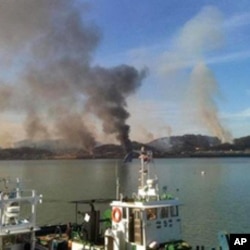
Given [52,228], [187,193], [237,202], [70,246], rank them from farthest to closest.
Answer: [187,193], [237,202], [52,228], [70,246]

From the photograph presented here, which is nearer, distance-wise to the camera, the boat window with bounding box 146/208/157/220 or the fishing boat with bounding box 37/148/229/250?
the fishing boat with bounding box 37/148/229/250

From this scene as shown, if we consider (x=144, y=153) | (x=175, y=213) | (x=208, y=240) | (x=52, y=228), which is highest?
(x=144, y=153)

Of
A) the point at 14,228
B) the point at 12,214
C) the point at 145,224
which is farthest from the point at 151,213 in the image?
the point at 12,214

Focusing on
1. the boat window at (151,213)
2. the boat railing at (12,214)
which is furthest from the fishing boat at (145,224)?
the boat railing at (12,214)

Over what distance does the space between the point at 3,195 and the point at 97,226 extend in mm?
5950

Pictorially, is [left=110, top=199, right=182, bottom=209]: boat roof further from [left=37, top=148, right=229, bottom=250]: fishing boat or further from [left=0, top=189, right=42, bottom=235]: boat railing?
[left=0, top=189, right=42, bottom=235]: boat railing

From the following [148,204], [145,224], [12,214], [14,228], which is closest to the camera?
[145,224]

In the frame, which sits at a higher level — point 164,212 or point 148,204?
point 148,204

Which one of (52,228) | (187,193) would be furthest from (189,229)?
(187,193)

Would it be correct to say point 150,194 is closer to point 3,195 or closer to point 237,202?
point 3,195

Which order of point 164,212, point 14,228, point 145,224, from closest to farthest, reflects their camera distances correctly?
1. point 145,224
2. point 14,228
3. point 164,212

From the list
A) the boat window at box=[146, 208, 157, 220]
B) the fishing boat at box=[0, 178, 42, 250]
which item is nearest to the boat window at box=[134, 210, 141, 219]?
the boat window at box=[146, 208, 157, 220]

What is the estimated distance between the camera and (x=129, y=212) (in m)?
22.0

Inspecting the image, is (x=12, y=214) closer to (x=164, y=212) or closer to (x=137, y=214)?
(x=137, y=214)
